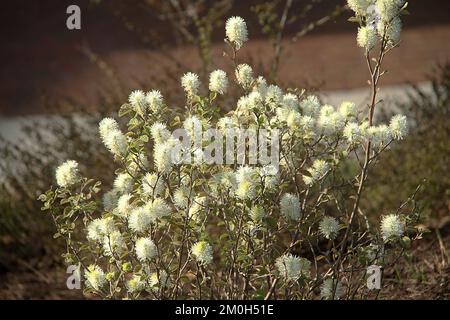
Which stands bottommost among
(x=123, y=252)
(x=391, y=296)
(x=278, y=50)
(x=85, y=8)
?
(x=391, y=296)

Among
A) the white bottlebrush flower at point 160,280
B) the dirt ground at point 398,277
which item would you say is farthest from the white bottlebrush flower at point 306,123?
the dirt ground at point 398,277

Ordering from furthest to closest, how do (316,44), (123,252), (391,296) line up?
(316,44) < (391,296) < (123,252)

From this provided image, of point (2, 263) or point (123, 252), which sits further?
→ point (2, 263)

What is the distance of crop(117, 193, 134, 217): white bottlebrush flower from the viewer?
297 cm

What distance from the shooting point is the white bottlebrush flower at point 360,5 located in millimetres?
3004

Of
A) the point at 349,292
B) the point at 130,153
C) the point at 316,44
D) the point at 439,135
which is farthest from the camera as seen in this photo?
the point at 316,44

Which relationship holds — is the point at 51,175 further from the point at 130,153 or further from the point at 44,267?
the point at 130,153

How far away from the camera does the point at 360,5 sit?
9.91ft

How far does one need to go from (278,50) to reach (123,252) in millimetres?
2449

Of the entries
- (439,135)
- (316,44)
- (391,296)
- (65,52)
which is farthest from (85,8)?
(391,296)

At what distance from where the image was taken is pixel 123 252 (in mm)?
3143

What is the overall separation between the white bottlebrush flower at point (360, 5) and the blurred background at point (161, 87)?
0.79 m

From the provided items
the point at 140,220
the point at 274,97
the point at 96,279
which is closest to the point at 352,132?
the point at 274,97

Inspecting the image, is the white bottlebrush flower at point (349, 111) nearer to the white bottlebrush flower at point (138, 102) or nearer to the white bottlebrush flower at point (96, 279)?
the white bottlebrush flower at point (138, 102)
